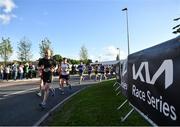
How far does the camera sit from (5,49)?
53.8m

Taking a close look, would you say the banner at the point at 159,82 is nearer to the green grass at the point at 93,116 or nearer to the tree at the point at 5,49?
the green grass at the point at 93,116

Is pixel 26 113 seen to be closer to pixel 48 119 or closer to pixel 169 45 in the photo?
pixel 48 119

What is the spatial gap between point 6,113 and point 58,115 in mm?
1643

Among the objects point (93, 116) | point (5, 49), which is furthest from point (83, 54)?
point (93, 116)

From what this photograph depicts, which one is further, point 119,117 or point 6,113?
point 6,113

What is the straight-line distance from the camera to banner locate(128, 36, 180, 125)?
14.3 feet

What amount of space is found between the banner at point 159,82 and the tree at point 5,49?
158ft

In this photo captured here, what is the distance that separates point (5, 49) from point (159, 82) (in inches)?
Result: 2009

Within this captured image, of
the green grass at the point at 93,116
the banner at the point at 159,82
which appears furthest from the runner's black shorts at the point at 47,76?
the banner at the point at 159,82

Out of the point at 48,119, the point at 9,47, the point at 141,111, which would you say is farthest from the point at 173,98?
the point at 9,47

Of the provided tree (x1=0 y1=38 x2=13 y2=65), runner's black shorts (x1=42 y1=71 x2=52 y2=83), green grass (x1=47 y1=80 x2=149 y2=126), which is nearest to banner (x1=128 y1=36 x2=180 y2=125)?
green grass (x1=47 y1=80 x2=149 y2=126)

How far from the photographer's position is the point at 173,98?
4414 millimetres

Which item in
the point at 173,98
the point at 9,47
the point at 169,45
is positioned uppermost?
the point at 9,47

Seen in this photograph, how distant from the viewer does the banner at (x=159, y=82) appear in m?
4.34
